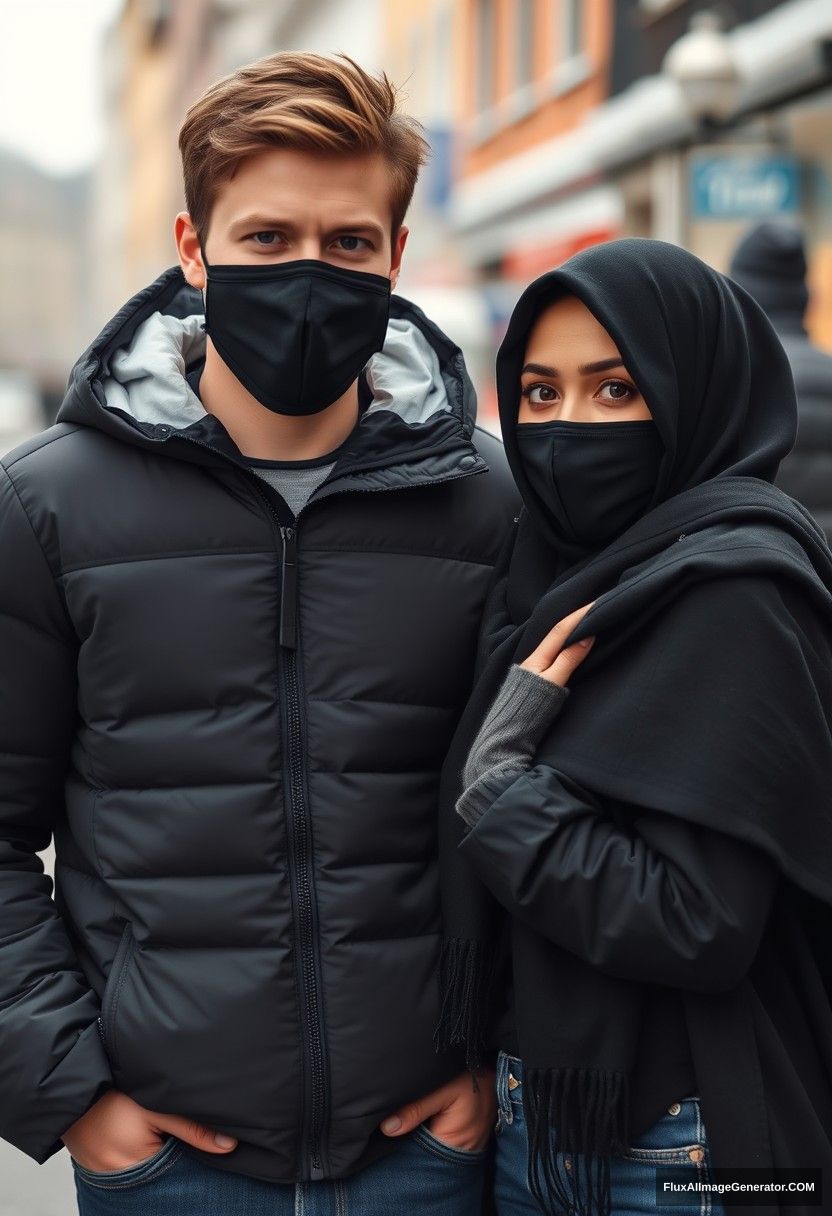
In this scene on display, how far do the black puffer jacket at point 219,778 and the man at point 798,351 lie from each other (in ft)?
8.93

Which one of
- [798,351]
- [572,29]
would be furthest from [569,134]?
[798,351]

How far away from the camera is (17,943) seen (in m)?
2.19

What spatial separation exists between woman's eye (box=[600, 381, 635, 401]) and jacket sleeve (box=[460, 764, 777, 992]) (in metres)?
0.53

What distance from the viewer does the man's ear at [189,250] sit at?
7.52 feet

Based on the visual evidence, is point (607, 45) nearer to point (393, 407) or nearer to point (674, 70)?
point (674, 70)

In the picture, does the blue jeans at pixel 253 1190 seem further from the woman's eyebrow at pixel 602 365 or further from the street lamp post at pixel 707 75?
the street lamp post at pixel 707 75

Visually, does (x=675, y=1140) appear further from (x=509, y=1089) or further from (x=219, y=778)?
(x=219, y=778)

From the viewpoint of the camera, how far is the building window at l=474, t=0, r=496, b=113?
22.6 m

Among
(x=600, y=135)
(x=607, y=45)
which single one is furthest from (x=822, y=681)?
(x=607, y=45)

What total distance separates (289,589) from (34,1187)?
2.52 m

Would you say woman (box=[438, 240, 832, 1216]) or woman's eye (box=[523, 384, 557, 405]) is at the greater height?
woman's eye (box=[523, 384, 557, 405])

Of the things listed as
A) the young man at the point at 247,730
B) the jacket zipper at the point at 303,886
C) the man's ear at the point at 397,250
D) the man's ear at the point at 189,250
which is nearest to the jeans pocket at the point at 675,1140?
the young man at the point at 247,730

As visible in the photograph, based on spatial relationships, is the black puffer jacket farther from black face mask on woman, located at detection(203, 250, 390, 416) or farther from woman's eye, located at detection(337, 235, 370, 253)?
woman's eye, located at detection(337, 235, 370, 253)

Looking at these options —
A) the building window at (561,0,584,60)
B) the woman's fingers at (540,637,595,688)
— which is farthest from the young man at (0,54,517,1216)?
the building window at (561,0,584,60)
